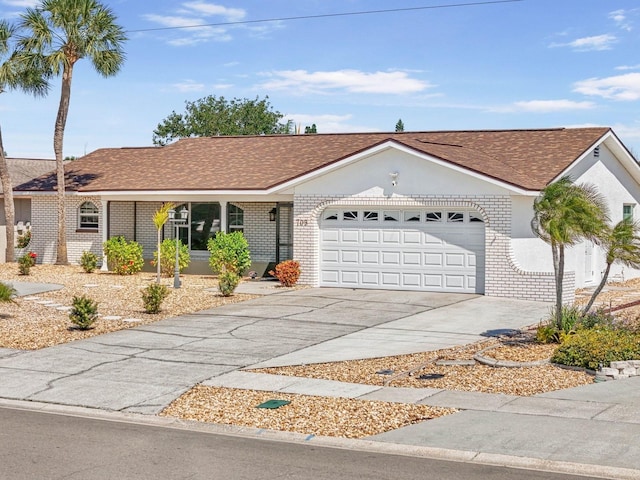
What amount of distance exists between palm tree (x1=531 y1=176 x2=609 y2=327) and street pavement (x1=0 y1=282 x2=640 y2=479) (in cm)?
274

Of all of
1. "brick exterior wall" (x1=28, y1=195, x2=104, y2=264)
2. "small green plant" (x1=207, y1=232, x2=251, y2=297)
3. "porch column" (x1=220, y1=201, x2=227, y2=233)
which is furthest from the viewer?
"brick exterior wall" (x1=28, y1=195, x2=104, y2=264)

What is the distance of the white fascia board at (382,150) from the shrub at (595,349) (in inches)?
341

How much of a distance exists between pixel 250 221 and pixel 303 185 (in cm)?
391

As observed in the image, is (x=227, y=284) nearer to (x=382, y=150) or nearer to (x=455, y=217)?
(x=382, y=150)

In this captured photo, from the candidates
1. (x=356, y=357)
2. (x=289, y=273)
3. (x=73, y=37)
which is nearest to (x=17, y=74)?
(x=73, y=37)

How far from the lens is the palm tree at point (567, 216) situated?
615 inches

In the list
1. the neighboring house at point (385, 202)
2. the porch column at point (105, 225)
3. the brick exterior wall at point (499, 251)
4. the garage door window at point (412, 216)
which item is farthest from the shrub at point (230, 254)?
the garage door window at point (412, 216)

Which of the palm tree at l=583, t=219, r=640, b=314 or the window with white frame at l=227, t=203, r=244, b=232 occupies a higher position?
the window with white frame at l=227, t=203, r=244, b=232

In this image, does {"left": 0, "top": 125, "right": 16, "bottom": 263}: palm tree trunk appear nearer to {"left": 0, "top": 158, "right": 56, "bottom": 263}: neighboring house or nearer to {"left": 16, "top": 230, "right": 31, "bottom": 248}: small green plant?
{"left": 0, "top": 158, "right": 56, "bottom": 263}: neighboring house

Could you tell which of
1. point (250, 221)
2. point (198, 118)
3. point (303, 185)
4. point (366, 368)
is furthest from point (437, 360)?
point (198, 118)

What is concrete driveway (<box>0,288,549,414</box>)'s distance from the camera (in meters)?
13.6

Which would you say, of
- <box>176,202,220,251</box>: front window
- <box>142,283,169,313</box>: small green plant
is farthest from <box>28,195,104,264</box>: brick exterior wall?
<box>142,283,169,313</box>: small green plant

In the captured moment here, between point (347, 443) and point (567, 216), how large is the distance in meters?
7.05

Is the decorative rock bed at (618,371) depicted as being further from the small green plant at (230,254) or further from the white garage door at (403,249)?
the small green plant at (230,254)
